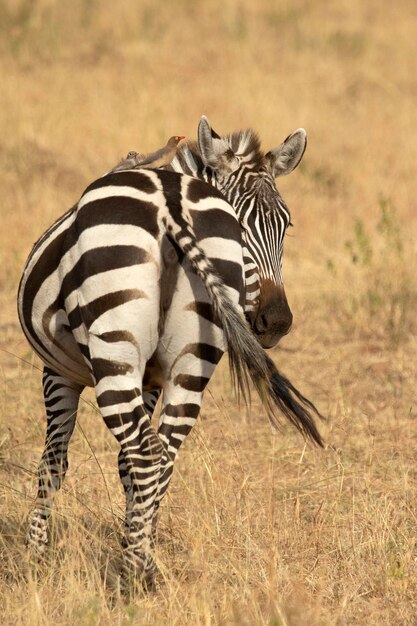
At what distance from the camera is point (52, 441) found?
5059 millimetres

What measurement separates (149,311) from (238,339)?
36 centimetres

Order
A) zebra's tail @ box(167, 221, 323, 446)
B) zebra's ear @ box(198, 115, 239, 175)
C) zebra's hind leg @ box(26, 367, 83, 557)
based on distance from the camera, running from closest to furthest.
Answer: zebra's tail @ box(167, 221, 323, 446)
zebra's hind leg @ box(26, 367, 83, 557)
zebra's ear @ box(198, 115, 239, 175)

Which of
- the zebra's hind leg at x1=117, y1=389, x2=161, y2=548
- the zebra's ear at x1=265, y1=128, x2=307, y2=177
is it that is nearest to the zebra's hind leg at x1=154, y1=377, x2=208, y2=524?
the zebra's hind leg at x1=117, y1=389, x2=161, y2=548

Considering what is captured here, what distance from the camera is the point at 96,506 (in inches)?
211

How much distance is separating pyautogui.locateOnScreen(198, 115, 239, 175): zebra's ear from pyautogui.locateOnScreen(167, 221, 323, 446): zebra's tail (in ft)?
3.36

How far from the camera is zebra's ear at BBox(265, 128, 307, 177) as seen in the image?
5375mm

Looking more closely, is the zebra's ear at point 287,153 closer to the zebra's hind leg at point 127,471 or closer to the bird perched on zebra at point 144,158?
the bird perched on zebra at point 144,158

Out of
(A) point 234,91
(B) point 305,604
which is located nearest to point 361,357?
(B) point 305,604

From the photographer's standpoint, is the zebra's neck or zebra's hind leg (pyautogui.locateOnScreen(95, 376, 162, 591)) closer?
zebra's hind leg (pyautogui.locateOnScreen(95, 376, 162, 591))

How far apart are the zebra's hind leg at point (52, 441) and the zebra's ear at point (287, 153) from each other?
1457mm

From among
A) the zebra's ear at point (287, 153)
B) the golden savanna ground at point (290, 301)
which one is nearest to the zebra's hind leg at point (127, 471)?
the golden savanna ground at point (290, 301)

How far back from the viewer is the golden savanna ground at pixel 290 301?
4520mm

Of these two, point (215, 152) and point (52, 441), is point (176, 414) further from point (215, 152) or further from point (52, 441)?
point (215, 152)

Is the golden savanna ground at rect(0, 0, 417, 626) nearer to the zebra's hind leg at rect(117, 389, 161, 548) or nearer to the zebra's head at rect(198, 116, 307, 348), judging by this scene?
the zebra's hind leg at rect(117, 389, 161, 548)
